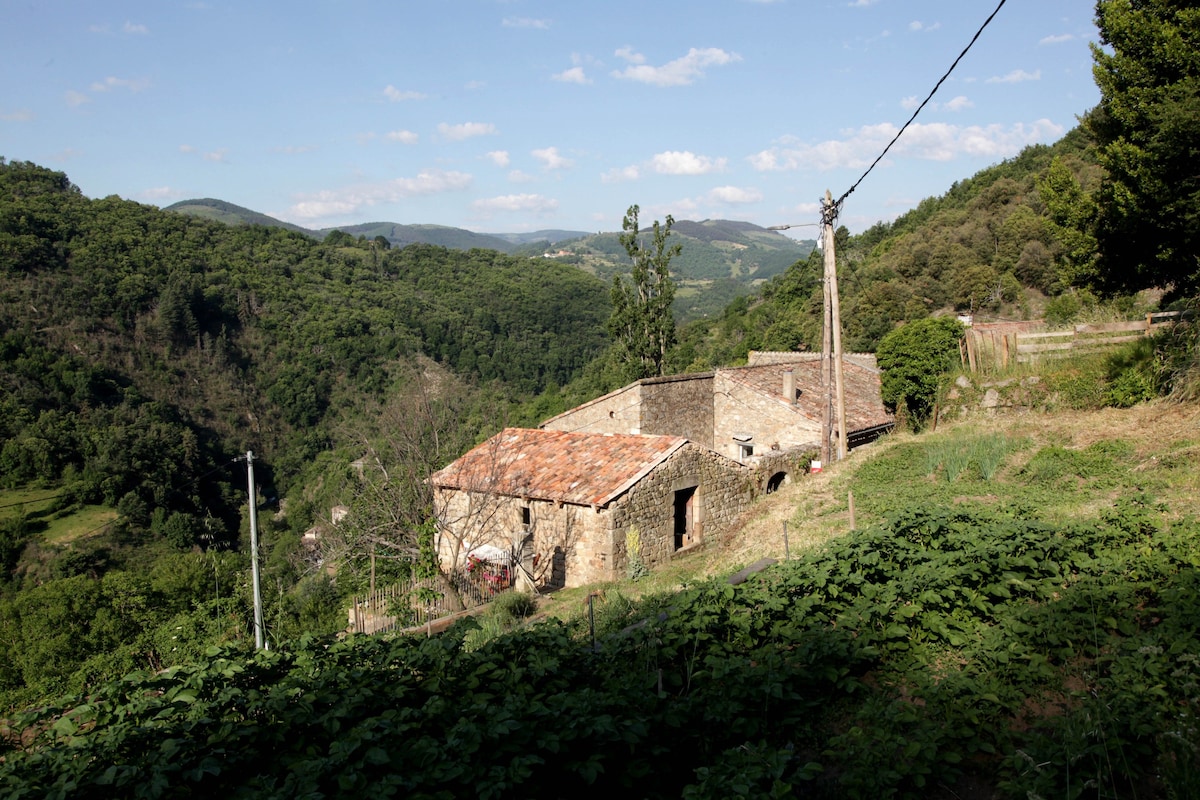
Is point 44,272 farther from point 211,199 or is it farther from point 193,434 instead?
point 211,199

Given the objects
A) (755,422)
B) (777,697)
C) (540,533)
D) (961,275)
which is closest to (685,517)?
(540,533)

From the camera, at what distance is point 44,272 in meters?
53.3

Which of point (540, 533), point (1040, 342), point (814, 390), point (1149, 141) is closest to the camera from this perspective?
point (1149, 141)

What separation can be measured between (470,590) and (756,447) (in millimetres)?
10202

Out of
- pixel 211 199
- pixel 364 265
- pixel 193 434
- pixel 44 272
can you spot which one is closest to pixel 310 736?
pixel 193 434

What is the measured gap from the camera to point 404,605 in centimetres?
1323

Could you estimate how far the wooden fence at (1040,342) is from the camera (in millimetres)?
13461

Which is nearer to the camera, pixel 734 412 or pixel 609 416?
pixel 609 416

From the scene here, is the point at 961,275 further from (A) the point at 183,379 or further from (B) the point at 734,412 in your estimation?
(A) the point at 183,379

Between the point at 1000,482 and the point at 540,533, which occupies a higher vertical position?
the point at 1000,482

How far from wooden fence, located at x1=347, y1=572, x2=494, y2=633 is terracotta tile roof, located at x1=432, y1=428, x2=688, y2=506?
7.37 feet

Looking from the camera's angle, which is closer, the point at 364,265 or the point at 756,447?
the point at 756,447

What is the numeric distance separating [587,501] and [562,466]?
2.05 m

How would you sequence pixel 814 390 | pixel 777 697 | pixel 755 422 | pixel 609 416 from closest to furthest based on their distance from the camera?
pixel 777 697 → pixel 609 416 → pixel 755 422 → pixel 814 390
